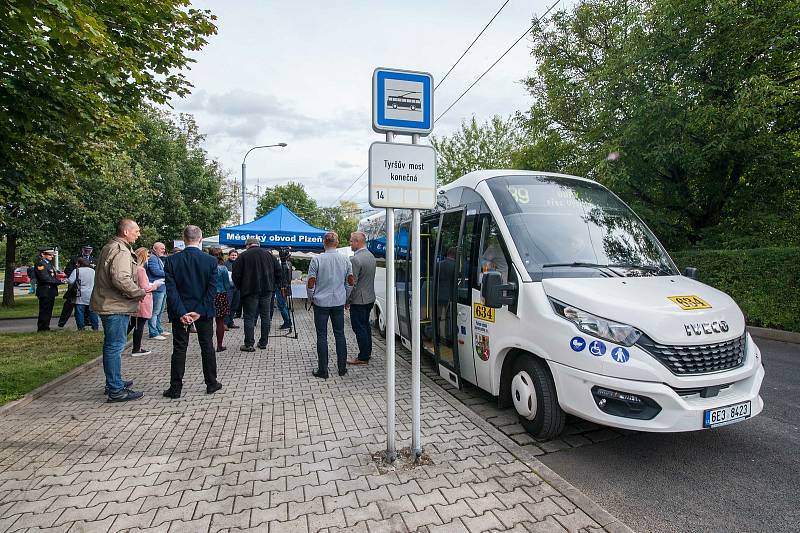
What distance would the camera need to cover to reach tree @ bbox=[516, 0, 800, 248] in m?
9.74

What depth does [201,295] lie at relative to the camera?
16.7ft

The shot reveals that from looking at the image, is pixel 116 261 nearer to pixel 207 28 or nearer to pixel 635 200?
pixel 207 28

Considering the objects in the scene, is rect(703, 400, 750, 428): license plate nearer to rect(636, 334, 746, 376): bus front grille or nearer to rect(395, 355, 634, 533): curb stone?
rect(636, 334, 746, 376): bus front grille

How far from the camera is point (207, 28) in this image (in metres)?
7.16

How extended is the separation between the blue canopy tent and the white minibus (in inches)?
352

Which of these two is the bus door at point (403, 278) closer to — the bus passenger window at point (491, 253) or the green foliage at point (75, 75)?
the bus passenger window at point (491, 253)

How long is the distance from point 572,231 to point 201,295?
13.7 ft

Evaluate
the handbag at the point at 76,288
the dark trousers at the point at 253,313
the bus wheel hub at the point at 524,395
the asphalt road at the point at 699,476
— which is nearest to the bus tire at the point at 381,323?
the dark trousers at the point at 253,313

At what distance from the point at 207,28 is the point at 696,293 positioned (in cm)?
787

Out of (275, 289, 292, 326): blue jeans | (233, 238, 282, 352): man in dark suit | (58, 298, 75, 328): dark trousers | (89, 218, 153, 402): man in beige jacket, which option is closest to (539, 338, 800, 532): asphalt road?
(89, 218, 153, 402): man in beige jacket

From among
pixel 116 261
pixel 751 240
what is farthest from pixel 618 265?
pixel 751 240

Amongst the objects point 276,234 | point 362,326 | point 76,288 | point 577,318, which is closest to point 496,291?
point 577,318

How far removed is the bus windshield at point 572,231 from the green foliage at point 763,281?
6793 mm

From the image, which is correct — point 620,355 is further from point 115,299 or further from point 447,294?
point 115,299
